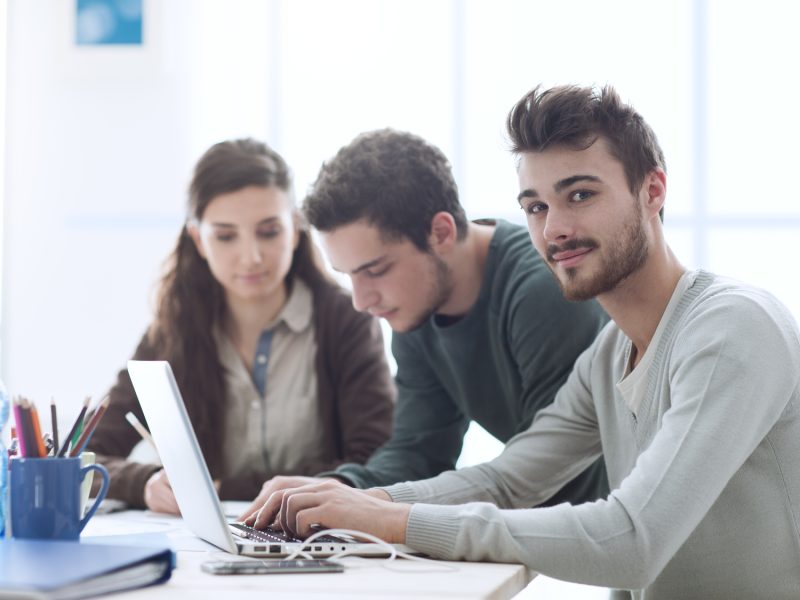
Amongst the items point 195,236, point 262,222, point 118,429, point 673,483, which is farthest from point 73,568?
point 195,236

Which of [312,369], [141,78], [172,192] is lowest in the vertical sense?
[312,369]

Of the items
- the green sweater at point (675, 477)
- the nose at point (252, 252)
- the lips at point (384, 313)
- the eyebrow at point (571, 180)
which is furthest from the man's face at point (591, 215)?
the nose at point (252, 252)

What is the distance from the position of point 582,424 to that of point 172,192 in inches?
101

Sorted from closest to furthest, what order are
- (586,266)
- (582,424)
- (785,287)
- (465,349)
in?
(586,266), (582,424), (465,349), (785,287)

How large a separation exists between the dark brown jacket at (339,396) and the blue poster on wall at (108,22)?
6.01 ft

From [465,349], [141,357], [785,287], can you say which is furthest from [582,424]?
[785,287]

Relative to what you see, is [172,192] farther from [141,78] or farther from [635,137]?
[635,137]

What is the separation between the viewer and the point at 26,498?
1.18 m

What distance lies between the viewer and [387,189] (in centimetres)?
202

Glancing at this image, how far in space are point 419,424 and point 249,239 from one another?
0.62 metres

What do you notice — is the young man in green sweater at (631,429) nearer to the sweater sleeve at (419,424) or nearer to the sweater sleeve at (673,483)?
the sweater sleeve at (673,483)

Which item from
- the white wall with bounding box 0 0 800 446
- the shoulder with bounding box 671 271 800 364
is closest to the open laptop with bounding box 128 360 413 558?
the shoulder with bounding box 671 271 800 364

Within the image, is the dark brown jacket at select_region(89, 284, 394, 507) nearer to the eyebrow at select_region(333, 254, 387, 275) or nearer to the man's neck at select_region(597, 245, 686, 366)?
the eyebrow at select_region(333, 254, 387, 275)

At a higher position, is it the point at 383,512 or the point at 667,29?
the point at 667,29
